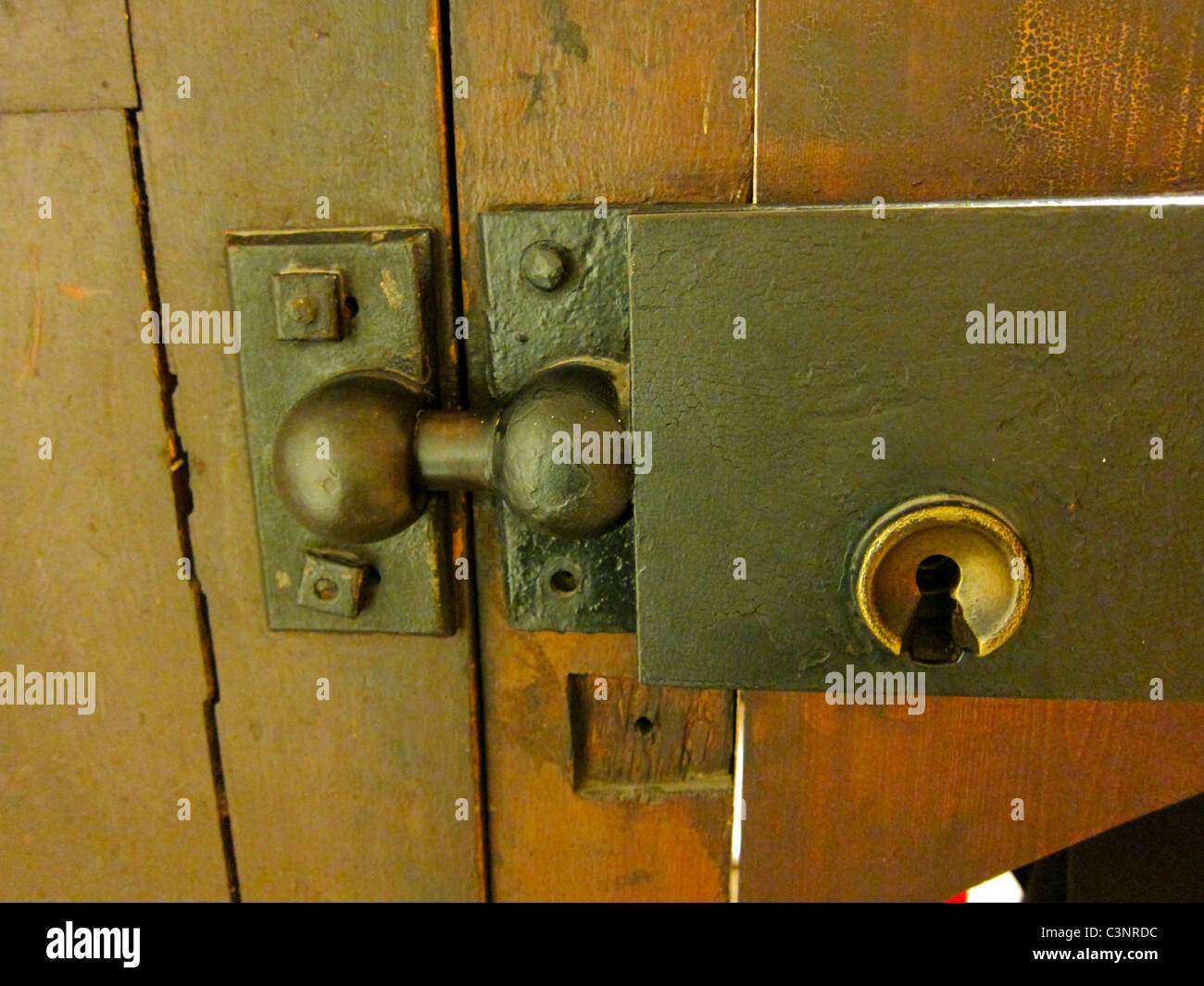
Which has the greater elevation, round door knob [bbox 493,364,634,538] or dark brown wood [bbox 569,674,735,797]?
round door knob [bbox 493,364,634,538]

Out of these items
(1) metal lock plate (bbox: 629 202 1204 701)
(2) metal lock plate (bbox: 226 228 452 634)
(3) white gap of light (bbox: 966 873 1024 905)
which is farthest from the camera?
(3) white gap of light (bbox: 966 873 1024 905)

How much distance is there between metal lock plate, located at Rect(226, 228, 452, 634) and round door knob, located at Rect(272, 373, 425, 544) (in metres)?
0.03

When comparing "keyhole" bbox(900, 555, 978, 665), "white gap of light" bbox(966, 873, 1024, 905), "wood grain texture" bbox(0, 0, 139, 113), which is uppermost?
"wood grain texture" bbox(0, 0, 139, 113)

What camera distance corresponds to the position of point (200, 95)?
1.40ft

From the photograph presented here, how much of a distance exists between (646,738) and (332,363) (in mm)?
272

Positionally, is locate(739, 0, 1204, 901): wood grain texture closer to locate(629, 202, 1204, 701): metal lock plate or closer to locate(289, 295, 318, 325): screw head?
locate(629, 202, 1204, 701): metal lock plate

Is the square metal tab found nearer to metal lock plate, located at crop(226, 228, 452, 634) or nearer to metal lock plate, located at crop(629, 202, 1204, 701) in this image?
metal lock plate, located at crop(226, 228, 452, 634)

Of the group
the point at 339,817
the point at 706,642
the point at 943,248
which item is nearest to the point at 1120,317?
the point at 943,248

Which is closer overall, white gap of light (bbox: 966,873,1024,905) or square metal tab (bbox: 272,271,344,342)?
square metal tab (bbox: 272,271,344,342)

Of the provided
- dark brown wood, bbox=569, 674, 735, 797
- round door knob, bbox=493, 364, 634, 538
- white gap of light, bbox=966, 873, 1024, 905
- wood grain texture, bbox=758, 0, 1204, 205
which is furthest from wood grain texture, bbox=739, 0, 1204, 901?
white gap of light, bbox=966, 873, 1024, 905

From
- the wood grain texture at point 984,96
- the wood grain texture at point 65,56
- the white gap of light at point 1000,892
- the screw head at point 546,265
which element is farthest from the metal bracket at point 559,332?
the white gap of light at point 1000,892

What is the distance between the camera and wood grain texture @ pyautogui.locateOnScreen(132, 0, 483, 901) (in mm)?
415

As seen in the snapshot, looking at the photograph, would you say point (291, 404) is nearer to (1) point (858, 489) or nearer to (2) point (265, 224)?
(2) point (265, 224)

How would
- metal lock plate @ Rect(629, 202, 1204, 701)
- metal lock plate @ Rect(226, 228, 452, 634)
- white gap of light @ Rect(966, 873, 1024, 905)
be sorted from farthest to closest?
white gap of light @ Rect(966, 873, 1024, 905) → metal lock plate @ Rect(226, 228, 452, 634) → metal lock plate @ Rect(629, 202, 1204, 701)
